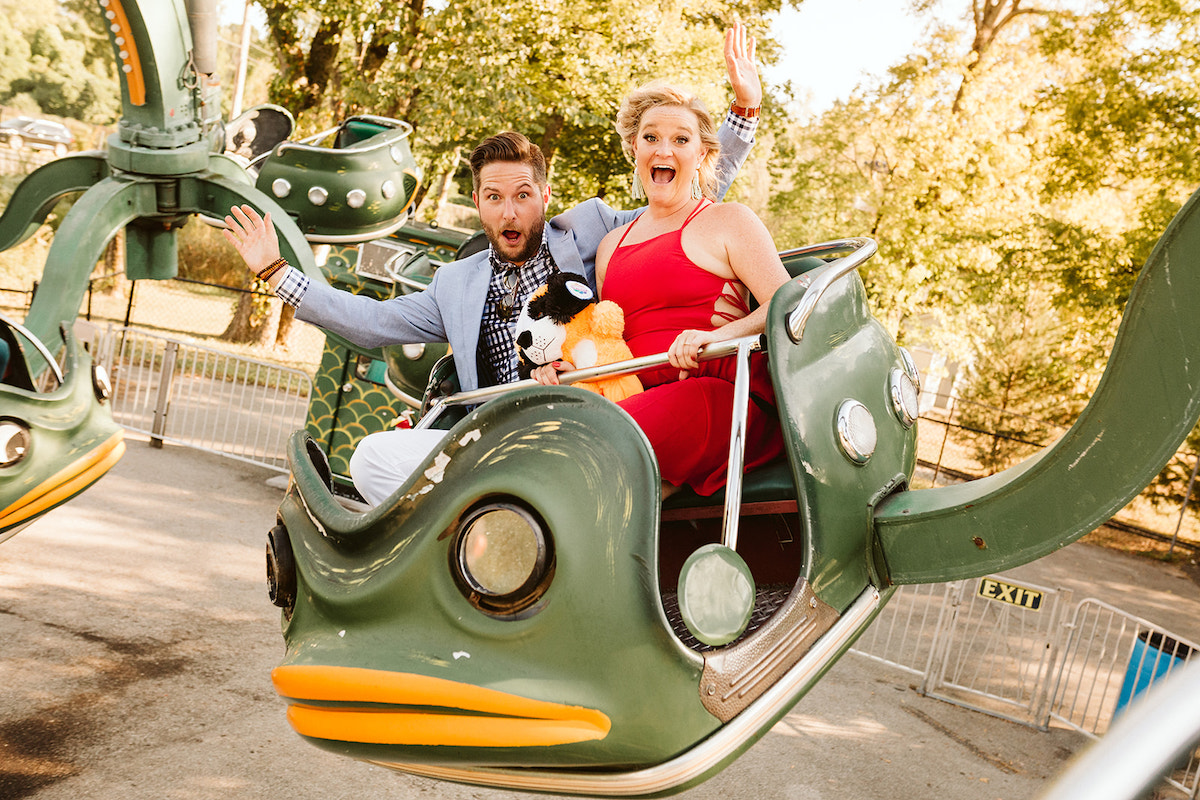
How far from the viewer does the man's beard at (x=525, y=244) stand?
8.91 ft

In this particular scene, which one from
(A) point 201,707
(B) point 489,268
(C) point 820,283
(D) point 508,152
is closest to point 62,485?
(B) point 489,268

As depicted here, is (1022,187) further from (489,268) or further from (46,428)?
(46,428)

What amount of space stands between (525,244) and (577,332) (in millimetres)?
419

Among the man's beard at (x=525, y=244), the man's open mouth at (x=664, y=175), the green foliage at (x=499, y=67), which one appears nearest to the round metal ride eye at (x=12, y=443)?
the man's beard at (x=525, y=244)

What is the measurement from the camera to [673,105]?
8.30ft

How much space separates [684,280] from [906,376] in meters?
0.60

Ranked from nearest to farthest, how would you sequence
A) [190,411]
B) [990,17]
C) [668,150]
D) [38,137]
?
[668,150], [190,411], [990,17], [38,137]

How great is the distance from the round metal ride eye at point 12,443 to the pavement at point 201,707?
1.56 metres

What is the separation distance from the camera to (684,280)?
2480mm

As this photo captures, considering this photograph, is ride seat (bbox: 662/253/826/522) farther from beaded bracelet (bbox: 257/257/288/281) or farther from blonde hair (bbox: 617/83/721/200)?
beaded bracelet (bbox: 257/257/288/281)

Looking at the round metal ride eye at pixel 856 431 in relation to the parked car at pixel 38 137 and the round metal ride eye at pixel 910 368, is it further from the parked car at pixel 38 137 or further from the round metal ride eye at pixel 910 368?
the parked car at pixel 38 137

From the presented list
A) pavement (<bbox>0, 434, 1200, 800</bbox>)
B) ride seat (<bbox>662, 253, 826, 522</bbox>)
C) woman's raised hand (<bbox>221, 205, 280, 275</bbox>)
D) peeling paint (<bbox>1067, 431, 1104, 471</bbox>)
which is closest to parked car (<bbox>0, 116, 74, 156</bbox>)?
pavement (<bbox>0, 434, 1200, 800</bbox>)

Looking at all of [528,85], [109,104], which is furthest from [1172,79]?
[109,104]

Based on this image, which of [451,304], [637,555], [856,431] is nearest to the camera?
[637,555]
